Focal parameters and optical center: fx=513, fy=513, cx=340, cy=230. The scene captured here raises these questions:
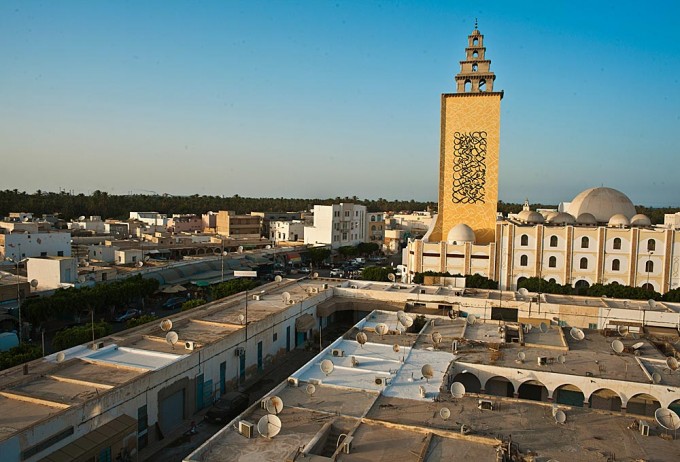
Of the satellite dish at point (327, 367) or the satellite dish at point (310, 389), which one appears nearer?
the satellite dish at point (310, 389)

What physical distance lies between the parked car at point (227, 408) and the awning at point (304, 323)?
6053 mm

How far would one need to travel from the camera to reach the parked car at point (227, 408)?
47.8 ft

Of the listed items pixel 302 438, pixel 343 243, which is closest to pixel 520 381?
pixel 302 438

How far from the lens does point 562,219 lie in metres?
38.4

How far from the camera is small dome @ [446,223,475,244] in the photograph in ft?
122

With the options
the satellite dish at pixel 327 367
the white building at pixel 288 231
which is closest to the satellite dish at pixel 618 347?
the satellite dish at pixel 327 367

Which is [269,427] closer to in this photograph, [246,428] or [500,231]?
[246,428]

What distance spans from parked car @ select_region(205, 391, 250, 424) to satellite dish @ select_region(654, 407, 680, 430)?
34.9 feet

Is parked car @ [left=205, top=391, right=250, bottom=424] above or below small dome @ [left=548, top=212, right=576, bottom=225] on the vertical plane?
below

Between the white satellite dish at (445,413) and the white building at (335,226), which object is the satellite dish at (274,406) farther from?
the white building at (335,226)

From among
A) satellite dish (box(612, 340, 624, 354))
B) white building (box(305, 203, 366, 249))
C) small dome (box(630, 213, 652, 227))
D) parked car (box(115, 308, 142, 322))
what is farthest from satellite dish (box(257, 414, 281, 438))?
white building (box(305, 203, 366, 249))

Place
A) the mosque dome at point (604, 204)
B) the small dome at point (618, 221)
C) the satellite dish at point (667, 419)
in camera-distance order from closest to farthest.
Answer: the satellite dish at point (667, 419), the small dome at point (618, 221), the mosque dome at point (604, 204)

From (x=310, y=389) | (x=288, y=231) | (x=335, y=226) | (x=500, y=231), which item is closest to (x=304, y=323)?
(x=310, y=389)

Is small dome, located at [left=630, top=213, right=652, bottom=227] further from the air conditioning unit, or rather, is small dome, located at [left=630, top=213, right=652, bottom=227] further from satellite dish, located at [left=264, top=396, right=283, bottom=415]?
the air conditioning unit
